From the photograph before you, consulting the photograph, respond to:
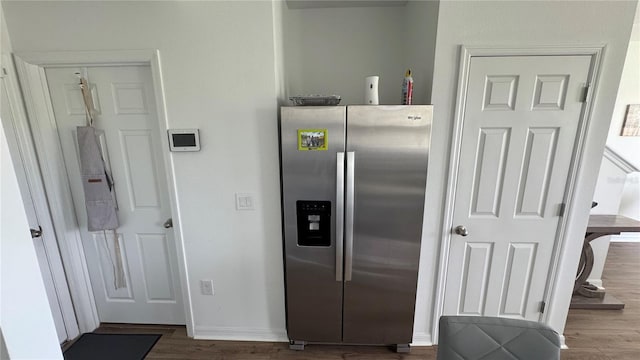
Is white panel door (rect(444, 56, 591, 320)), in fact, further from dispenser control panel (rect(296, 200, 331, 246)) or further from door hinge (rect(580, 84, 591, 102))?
dispenser control panel (rect(296, 200, 331, 246))

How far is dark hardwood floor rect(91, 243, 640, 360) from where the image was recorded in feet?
6.35

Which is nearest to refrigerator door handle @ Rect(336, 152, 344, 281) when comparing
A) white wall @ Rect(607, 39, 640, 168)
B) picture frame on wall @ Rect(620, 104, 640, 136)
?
white wall @ Rect(607, 39, 640, 168)

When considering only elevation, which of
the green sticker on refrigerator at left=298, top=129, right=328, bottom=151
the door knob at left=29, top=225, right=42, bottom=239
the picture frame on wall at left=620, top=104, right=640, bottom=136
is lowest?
the door knob at left=29, top=225, right=42, bottom=239

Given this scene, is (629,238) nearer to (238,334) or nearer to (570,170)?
(570,170)

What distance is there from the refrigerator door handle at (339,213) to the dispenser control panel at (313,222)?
0.22 ft

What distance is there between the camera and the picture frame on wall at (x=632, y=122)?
348cm

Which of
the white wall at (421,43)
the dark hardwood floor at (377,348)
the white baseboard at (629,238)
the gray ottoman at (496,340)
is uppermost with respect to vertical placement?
the white wall at (421,43)

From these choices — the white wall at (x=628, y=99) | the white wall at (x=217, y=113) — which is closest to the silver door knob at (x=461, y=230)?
the white wall at (x=217, y=113)

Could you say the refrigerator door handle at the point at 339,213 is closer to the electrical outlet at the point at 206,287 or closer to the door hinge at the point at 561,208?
the electrical outlet at the point at 206,287

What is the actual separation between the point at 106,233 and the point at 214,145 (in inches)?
45.8

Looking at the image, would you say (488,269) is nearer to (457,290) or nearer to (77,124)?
(457,290)

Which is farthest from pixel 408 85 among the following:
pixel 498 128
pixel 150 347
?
pixel 150 347

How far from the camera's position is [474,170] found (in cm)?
177

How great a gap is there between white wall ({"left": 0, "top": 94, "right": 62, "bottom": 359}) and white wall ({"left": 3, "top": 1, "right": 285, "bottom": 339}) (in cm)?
106
